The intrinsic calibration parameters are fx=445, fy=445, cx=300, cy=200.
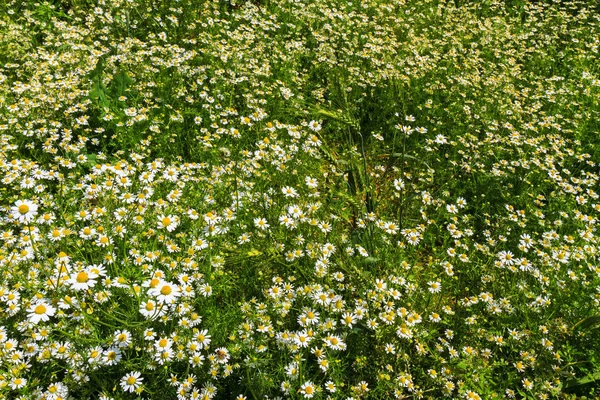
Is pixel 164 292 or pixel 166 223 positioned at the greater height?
pixel 164 292

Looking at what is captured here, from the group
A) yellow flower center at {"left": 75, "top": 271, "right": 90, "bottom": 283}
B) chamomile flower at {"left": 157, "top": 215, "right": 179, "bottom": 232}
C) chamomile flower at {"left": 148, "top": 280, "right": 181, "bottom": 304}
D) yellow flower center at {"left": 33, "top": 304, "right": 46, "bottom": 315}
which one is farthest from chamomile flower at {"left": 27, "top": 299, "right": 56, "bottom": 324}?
chamomile flower at {"left": 157, "top": 215, "right": 179, "bottom": 232}

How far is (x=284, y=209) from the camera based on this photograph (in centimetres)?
284

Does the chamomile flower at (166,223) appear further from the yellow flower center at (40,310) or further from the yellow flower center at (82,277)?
the yellow flower center at (40,310)

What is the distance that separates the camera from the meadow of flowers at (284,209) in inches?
84.6

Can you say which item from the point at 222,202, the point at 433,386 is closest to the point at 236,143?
the point at 222,202

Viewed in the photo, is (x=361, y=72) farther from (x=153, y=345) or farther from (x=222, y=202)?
(x=153, y=345)

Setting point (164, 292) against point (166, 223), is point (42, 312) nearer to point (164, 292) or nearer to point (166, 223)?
point (164, 292)

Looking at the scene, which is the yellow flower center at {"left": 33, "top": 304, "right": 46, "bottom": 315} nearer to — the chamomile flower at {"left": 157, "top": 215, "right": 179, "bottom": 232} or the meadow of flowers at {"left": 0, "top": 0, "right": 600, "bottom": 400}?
the meadow of flowers at {"left": 0, "top": 0, "right": 600, "bottom": 400}

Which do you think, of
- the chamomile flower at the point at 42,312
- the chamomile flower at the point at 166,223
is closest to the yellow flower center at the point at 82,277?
the chamomile flower at the point at 42,312

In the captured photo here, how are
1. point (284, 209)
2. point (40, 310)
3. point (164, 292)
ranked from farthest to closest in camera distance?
point (284, 209), point (40, 310), point (164, 292)

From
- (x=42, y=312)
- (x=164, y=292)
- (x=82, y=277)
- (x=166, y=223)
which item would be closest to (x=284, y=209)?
(x=166, y=223)

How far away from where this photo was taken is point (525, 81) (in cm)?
505

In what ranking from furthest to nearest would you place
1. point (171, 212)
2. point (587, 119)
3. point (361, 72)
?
point (361, 72) < point (587, 119) < point (171, 212)

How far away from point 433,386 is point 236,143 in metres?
2.35
